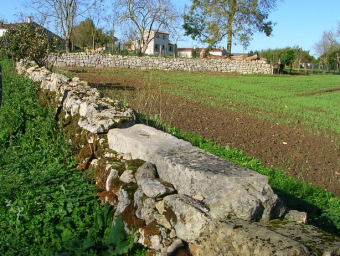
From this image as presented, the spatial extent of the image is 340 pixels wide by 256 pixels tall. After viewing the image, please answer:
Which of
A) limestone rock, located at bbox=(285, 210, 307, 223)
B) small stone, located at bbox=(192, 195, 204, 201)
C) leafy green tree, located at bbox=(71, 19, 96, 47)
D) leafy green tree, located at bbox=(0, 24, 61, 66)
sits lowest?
limestone rock, located at bbox=(285, 210, 307, 223)

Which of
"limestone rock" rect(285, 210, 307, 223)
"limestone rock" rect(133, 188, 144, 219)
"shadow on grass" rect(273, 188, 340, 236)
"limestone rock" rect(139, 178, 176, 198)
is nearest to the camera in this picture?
"limestone rock" rect(285, 210, 307, 223)

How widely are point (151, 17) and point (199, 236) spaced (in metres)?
45.9

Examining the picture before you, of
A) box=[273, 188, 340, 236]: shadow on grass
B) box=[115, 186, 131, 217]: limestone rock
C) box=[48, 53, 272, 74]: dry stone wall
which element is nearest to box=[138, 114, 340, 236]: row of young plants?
box=[273, 188, 340, 236]: shadow on grass

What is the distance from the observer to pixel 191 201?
9.54ft

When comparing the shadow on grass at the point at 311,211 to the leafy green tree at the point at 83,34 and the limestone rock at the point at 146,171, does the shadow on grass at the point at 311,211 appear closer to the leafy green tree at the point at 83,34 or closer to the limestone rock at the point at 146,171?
the limestone rock at the point at 146,171

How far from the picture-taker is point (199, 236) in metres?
2.72

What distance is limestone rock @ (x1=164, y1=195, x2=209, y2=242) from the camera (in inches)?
107

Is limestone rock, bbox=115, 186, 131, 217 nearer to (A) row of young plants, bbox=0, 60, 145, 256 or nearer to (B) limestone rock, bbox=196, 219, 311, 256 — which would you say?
(A) row of young plants, bbox=0, 60, 145, 256

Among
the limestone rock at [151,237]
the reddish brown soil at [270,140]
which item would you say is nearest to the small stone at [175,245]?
the limestone rock at [151,237]

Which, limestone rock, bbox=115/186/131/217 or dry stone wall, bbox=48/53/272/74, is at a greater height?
dry stone wall, bbox=48/53/272/74

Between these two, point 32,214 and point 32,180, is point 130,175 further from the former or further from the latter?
point 32,180

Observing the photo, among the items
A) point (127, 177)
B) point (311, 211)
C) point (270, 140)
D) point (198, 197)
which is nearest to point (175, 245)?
point (198, 197)

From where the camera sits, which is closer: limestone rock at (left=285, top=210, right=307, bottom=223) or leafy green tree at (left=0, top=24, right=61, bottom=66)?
limestone rock at (left=285, top=210, right=307, bottom=223)

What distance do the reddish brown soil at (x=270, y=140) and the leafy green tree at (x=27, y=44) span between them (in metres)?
6.95
